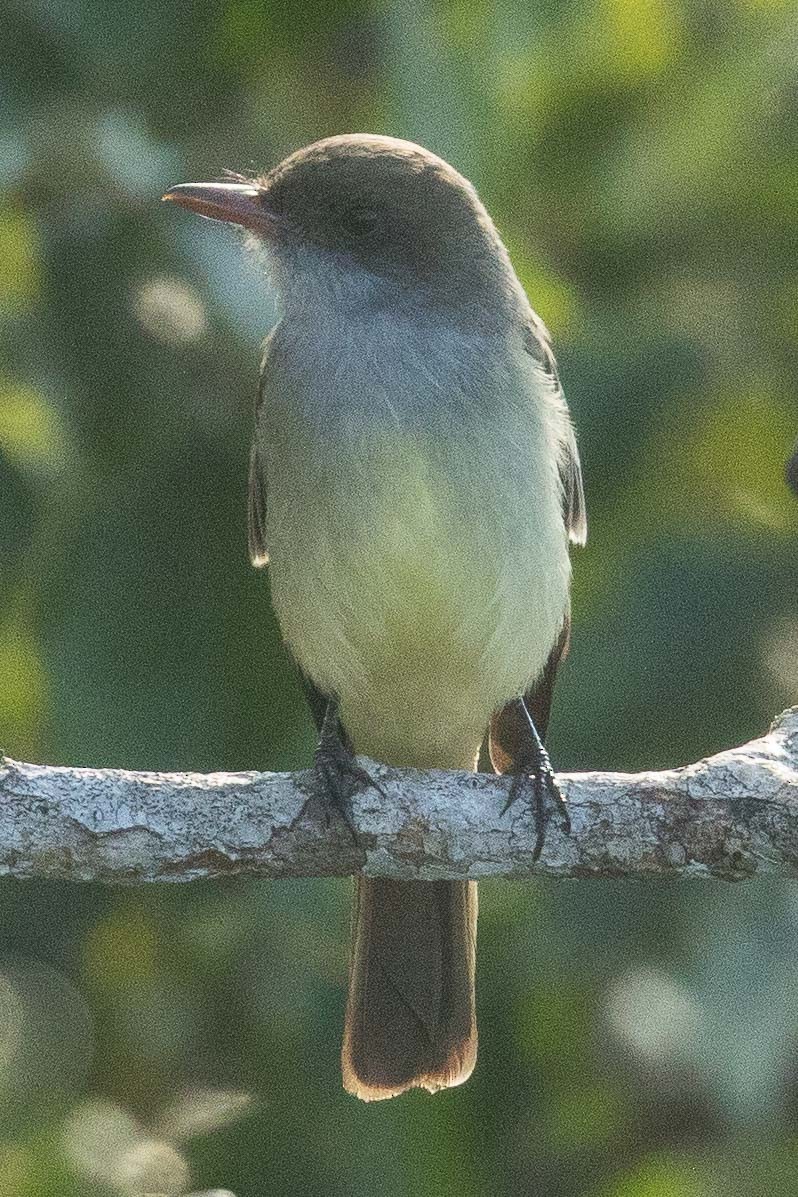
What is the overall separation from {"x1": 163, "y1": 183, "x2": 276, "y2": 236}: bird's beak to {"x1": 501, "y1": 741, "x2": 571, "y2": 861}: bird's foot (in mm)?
1366

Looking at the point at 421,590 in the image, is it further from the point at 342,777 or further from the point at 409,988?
the point at 409,988

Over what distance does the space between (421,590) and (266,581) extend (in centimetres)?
48

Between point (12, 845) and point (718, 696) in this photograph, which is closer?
point (12, 845)

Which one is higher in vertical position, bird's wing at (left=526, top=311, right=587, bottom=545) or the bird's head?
the bird's head

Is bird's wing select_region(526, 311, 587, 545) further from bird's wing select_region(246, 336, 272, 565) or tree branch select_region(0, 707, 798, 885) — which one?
tree branch select_region(0, 707, 798, 885)

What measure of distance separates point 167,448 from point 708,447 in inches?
50.8

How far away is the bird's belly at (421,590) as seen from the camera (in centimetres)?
435

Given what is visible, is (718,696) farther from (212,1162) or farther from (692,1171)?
(212,1162)

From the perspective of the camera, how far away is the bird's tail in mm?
4582

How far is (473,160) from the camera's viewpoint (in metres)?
4.77

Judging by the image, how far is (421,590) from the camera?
4375 mm

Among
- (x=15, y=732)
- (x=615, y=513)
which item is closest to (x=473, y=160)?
(x=615, y=513)

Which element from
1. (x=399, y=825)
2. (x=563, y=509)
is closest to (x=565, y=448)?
(x=563, y=509)

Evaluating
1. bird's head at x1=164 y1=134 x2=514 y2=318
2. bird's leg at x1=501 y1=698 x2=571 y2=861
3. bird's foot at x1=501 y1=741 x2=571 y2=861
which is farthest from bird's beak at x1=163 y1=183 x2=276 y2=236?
bird's foot at x1=501 y1=741 x2=571 y2=861
